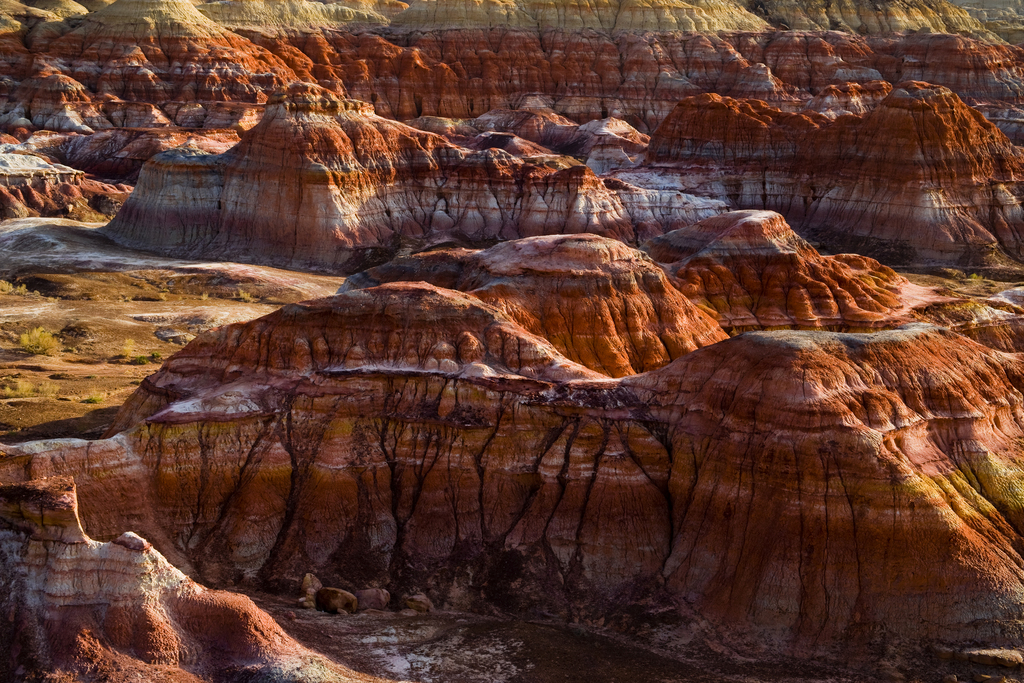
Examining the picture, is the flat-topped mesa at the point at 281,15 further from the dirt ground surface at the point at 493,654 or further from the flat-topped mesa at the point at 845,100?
the dirt ground surface at the point at 493,654

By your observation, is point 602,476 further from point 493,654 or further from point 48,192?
point 48,192

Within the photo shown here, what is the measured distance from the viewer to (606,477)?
20297mm

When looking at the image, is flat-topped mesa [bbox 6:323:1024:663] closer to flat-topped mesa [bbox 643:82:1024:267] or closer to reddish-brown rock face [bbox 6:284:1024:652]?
reddish-brown rock face [bbox 6:284:1024:652]

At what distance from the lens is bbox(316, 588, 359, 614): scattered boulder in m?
18.8

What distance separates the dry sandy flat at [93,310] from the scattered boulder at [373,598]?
8618mm

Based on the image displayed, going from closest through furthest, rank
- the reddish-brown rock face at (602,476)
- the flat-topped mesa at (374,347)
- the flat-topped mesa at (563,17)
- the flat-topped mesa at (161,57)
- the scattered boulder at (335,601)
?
the reddish-brown rock face at (602,476), the scattered boulder at (335,601), the flat-topped mesa at (374,347), the flat-topped mesa at (161,57), the flat-topped mesa at (563,17)

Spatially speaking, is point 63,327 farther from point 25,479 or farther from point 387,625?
point 387,625

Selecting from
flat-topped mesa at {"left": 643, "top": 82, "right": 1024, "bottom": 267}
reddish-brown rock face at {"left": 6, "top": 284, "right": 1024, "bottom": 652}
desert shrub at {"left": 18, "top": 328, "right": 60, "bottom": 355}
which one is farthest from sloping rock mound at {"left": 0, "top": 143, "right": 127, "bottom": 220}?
reddish-brown rock face at {"left": 6, "top": 284, "right": 1024, "bottom": 652}

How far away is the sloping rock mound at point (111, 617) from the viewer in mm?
15539

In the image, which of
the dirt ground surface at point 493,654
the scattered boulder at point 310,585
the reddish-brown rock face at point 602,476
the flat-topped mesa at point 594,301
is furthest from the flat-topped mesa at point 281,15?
the dirt ground surface at point 493,654

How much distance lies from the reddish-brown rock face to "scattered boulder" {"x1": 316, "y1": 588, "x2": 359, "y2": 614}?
0.96m

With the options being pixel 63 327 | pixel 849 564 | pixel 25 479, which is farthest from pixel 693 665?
pixel 63 327

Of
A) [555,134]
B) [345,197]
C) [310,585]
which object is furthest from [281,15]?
[310,585]

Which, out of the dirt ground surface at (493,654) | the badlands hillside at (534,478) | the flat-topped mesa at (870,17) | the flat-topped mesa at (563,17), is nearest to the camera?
the badlands hillside at (534,478)
